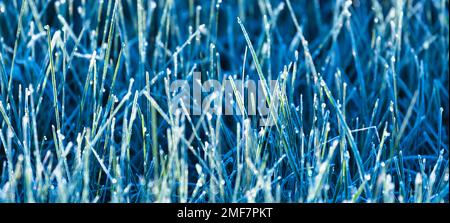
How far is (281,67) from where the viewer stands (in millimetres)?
1461

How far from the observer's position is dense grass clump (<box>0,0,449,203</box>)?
3.49 feet

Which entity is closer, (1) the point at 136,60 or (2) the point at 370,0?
(1) the point at 136,60

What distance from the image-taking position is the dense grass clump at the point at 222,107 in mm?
1063

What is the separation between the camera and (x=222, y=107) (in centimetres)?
131

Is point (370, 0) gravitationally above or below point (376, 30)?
above

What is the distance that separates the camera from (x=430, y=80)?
4.99 feet

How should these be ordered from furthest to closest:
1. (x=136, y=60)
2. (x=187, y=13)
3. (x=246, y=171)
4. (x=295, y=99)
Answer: (x=187, y=13)
(x=136, y=60)
(x=295, y=99)
(x=246, y=171)

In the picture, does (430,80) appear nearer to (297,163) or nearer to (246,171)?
(297,163)
